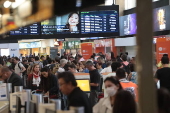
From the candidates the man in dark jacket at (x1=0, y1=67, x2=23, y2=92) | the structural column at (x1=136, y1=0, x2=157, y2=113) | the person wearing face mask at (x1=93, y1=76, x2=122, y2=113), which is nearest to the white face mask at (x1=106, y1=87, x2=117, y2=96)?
the person wearing face mask at (x1=93, y1=76, x2=122, y2=113)

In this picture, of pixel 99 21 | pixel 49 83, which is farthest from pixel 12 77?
pixel 99 21

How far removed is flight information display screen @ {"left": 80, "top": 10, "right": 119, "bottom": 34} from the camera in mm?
13023

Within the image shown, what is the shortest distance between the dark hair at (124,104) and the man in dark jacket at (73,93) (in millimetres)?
435

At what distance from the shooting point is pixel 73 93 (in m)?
3.73

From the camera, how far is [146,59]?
2.04m

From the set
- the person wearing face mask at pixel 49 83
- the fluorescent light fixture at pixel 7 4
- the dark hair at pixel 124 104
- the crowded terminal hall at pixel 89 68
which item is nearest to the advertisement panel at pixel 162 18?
the crowded terminal hall at pixel 89 68

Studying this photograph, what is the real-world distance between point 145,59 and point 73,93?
1795mm

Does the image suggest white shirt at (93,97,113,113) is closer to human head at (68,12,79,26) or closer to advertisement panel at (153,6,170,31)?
human head at (68,12,79,26)

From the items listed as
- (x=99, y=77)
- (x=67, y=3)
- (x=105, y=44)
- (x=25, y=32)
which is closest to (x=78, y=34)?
(x=25, y=32)

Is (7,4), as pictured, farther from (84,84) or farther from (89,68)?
(84,84)

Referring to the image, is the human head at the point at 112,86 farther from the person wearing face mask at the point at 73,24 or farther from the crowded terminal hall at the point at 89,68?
the person wearing face mask at the point at 73,24

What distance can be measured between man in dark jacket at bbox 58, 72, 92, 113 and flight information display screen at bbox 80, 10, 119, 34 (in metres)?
9.11

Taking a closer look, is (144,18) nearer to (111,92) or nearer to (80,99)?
(80,99)

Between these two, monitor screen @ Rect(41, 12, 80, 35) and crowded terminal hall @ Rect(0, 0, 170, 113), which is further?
monitor screen @ Rect(41, 12, 80, 35)
